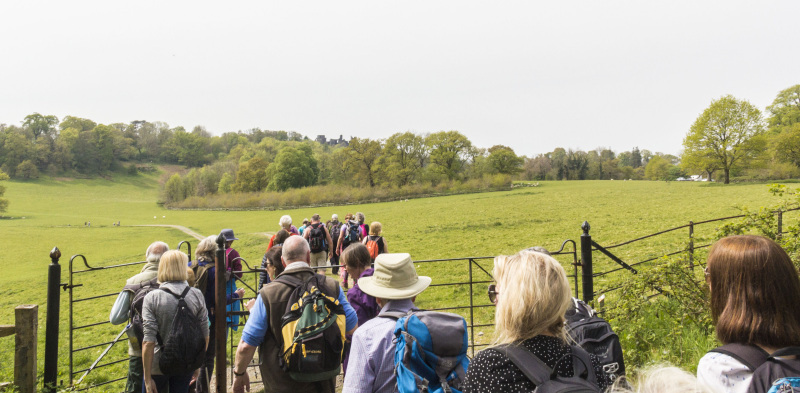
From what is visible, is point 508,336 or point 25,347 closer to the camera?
point 508,336

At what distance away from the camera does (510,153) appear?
235 feet

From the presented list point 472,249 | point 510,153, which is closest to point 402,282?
point 472,249

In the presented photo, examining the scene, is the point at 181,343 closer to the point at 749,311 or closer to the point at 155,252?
the point at 155,252

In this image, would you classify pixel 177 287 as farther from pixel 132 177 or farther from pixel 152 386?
pixel 132 177

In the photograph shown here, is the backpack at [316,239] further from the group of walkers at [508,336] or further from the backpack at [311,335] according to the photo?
the backpack at [311,335]

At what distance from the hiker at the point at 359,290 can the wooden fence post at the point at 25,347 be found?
373 centimetres

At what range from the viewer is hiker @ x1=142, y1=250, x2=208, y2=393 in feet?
13.1

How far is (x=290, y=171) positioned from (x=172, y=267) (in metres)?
73.3

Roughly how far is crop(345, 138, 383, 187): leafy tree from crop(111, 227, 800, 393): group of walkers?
64879 millimetres

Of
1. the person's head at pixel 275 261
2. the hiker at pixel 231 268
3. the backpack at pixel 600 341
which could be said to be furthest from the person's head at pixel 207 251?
the backpack at pixel 600 341

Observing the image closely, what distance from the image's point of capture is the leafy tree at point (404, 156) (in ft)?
218

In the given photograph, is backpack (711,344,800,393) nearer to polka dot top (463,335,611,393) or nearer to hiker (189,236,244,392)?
polka dot top (463,335,611,393)

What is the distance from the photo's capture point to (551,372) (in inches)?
69.1

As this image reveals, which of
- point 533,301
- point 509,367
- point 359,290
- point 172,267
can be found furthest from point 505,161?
point 509,367
